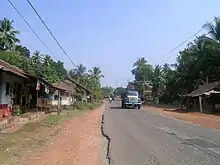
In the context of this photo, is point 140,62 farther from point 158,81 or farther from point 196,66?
point 196,66

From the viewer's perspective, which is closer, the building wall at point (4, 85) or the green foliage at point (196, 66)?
the building wall at point (4, 85)

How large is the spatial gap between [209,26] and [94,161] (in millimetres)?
42031

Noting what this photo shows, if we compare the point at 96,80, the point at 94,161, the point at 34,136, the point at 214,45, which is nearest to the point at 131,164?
the point at 94,161

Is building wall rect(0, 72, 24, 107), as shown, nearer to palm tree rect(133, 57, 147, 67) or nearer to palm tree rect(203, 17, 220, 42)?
palm tree rect(203, 17, 220, 42)

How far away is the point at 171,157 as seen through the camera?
404 inches

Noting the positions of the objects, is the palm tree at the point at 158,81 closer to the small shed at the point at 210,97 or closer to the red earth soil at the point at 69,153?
the small shed at the point at 210,97

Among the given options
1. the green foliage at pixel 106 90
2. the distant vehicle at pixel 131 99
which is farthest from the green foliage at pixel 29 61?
the green foliage at pixel 106 90

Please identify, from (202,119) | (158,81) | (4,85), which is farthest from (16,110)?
(158,81)

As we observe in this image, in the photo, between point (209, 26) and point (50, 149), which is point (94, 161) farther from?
point (209, 26)

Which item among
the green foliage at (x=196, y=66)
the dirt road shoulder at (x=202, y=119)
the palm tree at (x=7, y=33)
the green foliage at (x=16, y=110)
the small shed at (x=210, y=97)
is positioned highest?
the palm tree at (x=7, y=33)

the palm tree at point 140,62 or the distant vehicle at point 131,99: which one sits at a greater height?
the palm tree at point 140,62

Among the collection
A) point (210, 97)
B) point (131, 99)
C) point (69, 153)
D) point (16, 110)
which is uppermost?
point (131, 99)

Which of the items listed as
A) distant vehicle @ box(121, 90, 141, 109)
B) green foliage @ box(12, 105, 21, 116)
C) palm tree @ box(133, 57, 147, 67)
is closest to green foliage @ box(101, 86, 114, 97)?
palm tree @ box(133, 57, 147, 67)

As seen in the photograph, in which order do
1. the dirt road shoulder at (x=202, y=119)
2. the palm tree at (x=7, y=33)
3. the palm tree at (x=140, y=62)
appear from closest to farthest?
the dirt road shoulder at (x=202, y=119)
the palm tree at (x=7, y=33)
the palm tree at (x=140, y=62)
